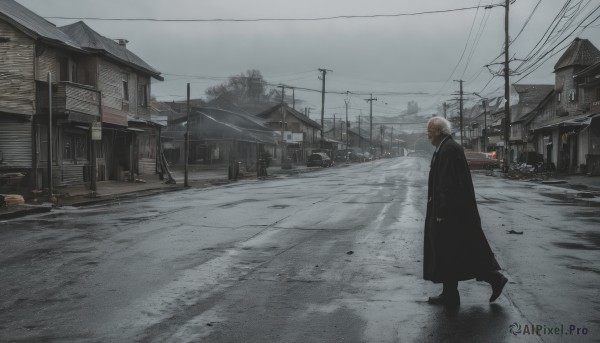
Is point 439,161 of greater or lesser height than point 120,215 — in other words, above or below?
above

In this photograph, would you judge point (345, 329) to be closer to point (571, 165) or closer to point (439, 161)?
point (439, 161)

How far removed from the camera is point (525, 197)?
18406 millimetres

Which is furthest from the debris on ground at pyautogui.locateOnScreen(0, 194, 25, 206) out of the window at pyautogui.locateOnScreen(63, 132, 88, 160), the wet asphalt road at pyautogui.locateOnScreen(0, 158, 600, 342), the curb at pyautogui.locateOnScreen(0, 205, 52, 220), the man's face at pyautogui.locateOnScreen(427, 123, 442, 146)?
the man's face at pyautogui.locateOnScreen(427, 123, 442, 146)

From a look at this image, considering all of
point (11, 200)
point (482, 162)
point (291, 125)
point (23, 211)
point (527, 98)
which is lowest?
point (23, 211)

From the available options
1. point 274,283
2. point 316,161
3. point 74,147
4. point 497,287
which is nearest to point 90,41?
point 74,147

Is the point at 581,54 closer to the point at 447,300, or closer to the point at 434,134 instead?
the point at 434,134

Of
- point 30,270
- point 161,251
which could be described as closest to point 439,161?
point 161,251

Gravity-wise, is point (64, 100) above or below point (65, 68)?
below

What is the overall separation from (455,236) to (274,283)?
2093 millimetres

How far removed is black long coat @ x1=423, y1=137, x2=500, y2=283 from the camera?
5.12 m

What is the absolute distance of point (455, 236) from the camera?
5.12m

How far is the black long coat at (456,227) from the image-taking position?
5.12 meters

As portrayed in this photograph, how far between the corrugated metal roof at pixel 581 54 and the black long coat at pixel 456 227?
39.1 meters

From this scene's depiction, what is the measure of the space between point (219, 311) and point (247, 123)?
5466 centimetres
